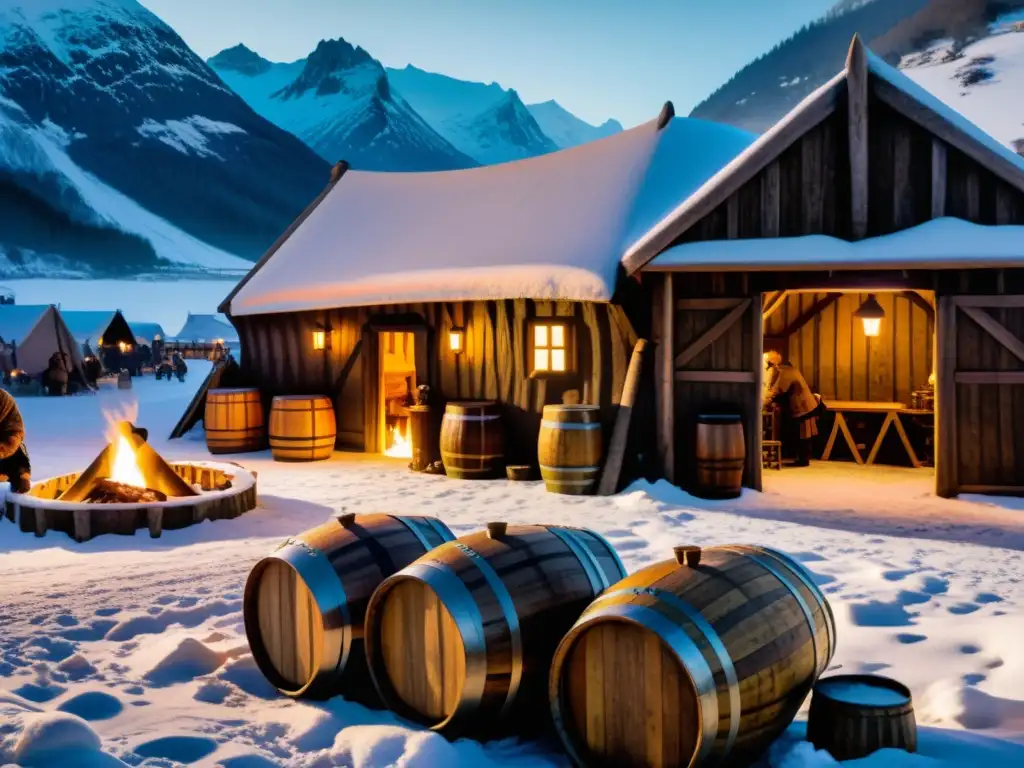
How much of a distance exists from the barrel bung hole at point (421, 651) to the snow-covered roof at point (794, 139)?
6914mm

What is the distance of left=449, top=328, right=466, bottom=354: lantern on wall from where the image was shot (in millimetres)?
12930

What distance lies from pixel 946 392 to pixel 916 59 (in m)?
103

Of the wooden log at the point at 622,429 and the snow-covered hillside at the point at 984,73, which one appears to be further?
the snow-covered hillside at the point at 984,73

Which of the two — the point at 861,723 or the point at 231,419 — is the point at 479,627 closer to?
the point at 861,723

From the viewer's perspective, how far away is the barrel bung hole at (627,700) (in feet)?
11.2

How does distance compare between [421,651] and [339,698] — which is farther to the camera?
[339,698]

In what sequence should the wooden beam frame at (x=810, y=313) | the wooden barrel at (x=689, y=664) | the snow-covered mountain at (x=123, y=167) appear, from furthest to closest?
1. the snow-covered mountain at (x=123, y=167)
2. the wooden beam frame at (x=810, y=313)
3. the wooden barrel at (x=689, y=664)

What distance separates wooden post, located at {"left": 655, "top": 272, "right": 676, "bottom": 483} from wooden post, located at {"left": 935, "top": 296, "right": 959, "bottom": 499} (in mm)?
2662

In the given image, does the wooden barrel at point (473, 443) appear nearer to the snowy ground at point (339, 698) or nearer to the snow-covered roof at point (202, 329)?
the snowy ground at point (339, 698)

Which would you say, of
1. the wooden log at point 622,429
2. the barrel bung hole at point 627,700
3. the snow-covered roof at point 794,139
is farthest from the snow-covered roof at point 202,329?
the barrel bung hole at point 627,700

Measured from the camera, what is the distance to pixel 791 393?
1270cm

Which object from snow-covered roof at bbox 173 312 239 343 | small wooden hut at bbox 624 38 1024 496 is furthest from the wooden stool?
snow-covered roof at bbox 173 312 239 343

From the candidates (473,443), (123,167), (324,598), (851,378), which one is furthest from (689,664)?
(123,167)

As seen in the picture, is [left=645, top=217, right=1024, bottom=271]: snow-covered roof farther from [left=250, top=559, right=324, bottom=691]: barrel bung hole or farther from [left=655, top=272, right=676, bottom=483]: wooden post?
[left=250, top=559, right=324, bottom=691]: barrel bung hole
